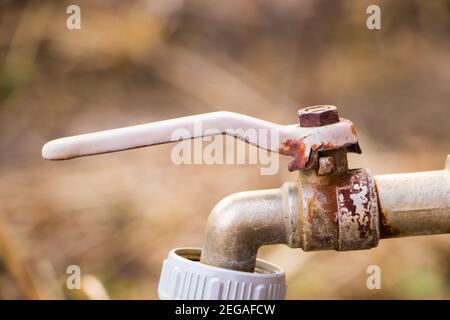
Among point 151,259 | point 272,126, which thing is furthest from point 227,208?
point 151,259

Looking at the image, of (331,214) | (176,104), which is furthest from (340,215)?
(176,104)

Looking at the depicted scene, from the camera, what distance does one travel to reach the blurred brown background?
144 centimetres

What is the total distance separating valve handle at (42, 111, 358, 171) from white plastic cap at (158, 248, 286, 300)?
0.09 m

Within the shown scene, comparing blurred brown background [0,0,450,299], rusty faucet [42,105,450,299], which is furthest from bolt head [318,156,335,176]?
blurred brown background [0,0,450,299]

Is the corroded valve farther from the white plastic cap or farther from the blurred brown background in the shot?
the blurred brown background

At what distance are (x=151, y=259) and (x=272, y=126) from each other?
93 cm

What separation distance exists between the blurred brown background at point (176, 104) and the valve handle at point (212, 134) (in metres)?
0.87

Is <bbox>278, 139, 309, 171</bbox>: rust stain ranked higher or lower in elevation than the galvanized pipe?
higher

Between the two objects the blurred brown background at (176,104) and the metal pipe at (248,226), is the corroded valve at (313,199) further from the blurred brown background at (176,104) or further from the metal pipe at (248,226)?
the blurred brown background at (176,104)

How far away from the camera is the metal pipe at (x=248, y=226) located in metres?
0.59

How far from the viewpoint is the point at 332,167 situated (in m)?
0.58

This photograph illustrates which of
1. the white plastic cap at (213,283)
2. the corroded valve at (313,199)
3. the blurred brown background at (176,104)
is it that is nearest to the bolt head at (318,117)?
the corroded valve at (313,199)

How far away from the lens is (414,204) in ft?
1.92

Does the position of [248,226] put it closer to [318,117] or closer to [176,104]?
[318,117]
